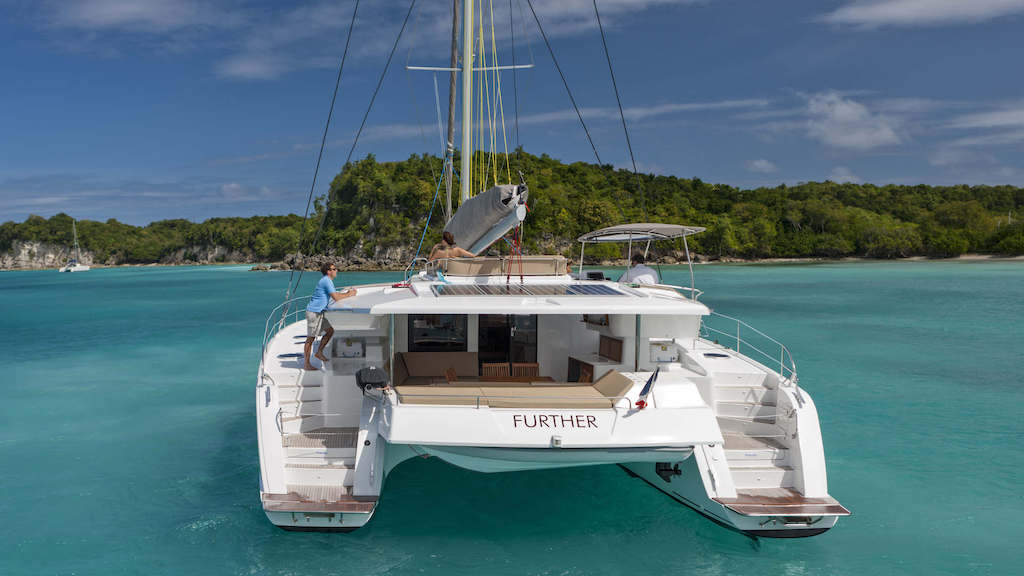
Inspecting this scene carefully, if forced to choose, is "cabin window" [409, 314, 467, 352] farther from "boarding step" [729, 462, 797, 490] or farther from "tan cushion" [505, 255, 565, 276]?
"boarding step" [729, 462, 797, 490]

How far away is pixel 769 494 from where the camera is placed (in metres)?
5.17

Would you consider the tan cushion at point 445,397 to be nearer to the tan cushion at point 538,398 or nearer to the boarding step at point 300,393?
the tan cushion at point 538,398

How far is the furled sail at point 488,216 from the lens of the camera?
25.2 feet

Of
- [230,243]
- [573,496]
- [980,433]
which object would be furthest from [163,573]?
[230,243]

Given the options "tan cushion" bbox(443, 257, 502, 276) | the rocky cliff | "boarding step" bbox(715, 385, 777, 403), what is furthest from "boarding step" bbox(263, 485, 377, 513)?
the rocky cliff

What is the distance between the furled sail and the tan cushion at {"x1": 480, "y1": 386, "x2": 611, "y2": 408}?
2966mm

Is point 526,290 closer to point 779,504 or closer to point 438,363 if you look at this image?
point 438,363

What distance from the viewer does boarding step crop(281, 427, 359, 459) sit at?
Answer: 5543 mm

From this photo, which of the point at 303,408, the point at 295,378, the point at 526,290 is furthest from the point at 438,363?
the point at 295,378

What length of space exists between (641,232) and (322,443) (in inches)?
200

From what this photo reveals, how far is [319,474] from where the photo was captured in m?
5.33

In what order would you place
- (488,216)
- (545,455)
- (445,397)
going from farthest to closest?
(488,216), (445,397), (545,455)

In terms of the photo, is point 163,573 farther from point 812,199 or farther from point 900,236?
point 812,199

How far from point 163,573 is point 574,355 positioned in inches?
169
